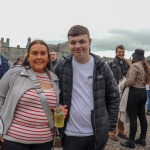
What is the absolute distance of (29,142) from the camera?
2.76 meters

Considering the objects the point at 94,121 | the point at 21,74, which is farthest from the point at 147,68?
the point at 21,74

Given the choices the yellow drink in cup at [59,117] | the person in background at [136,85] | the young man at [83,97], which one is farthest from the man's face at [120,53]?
the yellow drink in cup at [59,117]

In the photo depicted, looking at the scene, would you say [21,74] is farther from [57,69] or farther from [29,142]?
[29,142]

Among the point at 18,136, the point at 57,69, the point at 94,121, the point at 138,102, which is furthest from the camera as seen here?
the point at 138,102

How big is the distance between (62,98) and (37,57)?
0.48 metres

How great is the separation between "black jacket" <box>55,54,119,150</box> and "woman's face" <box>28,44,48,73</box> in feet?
0.78

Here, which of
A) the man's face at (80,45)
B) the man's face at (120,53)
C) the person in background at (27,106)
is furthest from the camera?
the man's face at (120,53)

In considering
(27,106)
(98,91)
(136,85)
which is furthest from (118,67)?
(27,106)

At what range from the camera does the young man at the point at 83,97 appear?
115 inches

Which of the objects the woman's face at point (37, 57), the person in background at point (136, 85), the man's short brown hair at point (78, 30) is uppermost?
the man's short brown hair at point (78, 30)

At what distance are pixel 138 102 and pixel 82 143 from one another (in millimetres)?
3152

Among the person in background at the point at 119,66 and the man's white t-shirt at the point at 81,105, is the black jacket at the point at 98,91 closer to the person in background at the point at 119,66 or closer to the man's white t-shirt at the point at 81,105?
the man's white t-shirt at the point at 81,105

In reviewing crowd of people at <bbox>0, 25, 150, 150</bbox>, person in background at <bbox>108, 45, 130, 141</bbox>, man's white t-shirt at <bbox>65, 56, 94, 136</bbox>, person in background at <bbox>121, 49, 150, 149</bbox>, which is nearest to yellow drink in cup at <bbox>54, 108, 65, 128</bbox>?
crowd of people at <bbox>0, 25, 150, 150</bbox>

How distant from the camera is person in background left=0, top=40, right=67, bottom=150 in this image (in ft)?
8.98
